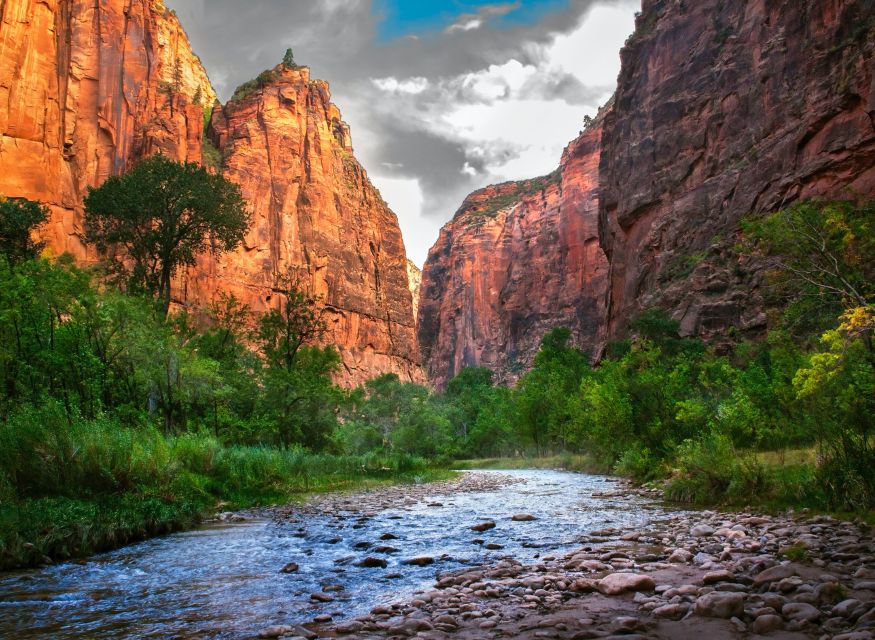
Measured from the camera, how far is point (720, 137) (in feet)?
192

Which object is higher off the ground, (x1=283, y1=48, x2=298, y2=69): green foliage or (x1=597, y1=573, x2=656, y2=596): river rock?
(x1=283, y1=48, x2=298, y2=69): green foliage

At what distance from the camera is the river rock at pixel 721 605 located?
15.4ft

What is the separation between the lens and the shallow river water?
5.38 meters

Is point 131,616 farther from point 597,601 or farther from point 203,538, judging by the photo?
point 203,538

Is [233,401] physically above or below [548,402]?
above

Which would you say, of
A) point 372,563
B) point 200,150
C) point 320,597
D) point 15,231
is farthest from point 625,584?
point 200,150

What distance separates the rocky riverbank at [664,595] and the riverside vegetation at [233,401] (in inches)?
124

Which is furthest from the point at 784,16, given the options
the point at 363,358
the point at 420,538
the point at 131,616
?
the point at 363,358

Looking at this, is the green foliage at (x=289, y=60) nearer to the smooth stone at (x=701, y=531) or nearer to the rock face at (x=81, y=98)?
the rock face at (x=81, y=98)

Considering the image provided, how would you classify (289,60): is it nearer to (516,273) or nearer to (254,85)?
(254,85)

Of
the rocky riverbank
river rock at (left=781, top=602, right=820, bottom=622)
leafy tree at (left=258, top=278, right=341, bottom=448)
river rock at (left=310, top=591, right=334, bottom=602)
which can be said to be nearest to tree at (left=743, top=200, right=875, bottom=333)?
the rocky riverbank

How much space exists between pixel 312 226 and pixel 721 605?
327 feet

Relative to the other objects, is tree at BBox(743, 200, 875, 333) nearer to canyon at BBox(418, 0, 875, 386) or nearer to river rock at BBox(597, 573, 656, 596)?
canyon at BBox(418, 0, 875, 386)

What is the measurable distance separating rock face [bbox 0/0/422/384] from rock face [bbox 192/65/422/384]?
0.23 m
